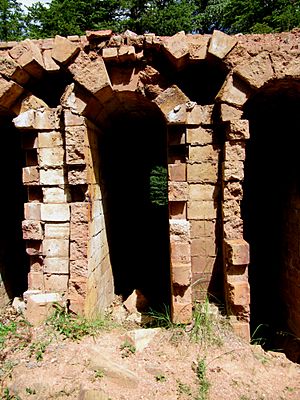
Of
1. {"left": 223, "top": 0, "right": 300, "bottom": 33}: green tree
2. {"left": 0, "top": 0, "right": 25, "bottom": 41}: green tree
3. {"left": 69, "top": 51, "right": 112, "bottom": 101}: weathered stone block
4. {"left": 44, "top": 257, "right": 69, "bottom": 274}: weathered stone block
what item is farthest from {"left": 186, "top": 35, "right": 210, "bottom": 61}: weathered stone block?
{"left": 0, "top": 0, "right": 25, "bottom": 41}: green tree

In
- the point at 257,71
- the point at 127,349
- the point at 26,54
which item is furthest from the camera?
the point at 26,54

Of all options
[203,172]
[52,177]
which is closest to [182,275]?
[203,172]

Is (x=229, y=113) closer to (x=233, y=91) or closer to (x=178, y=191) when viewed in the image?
(x=233, y=91)

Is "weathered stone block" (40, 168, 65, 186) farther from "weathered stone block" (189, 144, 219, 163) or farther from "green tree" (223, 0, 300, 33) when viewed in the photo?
"green tree" (223, 0, 300, 33)

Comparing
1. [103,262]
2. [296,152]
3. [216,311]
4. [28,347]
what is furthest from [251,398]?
[296,152]

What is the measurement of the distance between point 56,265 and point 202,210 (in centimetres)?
226

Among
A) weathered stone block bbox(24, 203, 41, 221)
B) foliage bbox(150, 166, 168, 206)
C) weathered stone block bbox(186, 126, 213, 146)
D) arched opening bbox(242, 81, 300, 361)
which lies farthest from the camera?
foliage bbox(150, 166, 168, 206)

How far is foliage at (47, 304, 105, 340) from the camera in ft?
13.3

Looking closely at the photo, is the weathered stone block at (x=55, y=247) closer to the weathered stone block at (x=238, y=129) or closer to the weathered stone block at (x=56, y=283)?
the weathered stone block at (x=56, y=283)

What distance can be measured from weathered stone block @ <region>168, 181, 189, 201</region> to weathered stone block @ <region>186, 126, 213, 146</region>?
2.01ft

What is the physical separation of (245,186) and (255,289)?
2132 millimetres

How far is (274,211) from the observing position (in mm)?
5988

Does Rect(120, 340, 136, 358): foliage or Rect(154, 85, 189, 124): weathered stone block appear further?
Rect(154, 85, 189, 124): weathered stone block

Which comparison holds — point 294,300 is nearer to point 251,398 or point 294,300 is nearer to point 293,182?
point 293,182
